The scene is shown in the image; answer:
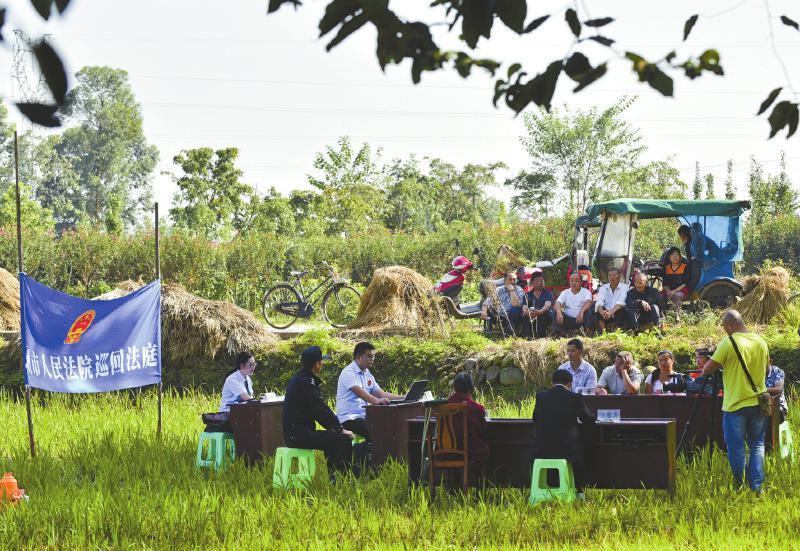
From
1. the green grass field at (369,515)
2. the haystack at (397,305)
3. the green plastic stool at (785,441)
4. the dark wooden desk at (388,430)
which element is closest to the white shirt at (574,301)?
the haystack at (397,305)

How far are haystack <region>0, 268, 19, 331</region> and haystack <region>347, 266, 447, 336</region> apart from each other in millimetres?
7267

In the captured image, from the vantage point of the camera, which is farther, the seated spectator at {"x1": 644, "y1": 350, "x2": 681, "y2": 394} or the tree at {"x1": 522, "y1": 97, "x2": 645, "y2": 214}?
the tree at {"x1": 522, "y1": 97, "x2": 645, "y2": 214}

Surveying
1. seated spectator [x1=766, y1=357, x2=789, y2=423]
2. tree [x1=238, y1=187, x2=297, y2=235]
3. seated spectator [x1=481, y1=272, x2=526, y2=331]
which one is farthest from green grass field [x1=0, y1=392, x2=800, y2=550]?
tree [x1=238, y1=187, x2=297, y2=235]

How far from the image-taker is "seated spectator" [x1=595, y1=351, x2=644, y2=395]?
40.5 ft

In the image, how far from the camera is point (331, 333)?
20094 millimetres

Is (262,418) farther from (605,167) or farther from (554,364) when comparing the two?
(605,167)

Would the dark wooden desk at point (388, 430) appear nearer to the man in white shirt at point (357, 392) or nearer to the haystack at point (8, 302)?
the man in white shirt at point (357, 392)

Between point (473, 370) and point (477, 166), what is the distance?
38.2m

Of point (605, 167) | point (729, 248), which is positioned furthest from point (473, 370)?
point (605, 167)

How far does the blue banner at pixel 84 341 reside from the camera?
12.6m

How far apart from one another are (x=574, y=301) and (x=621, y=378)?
507 centimetres

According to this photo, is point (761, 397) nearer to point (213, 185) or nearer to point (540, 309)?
point (540, 309)

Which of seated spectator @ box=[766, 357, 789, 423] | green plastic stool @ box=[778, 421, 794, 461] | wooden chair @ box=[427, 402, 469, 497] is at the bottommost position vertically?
green plastic stool @ box=[778, 421, 794, 461]

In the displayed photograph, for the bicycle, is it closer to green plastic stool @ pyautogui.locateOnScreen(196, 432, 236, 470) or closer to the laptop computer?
green plastic stool @ pyautogui.locateOnScreen(196, 432, 236, 470)
